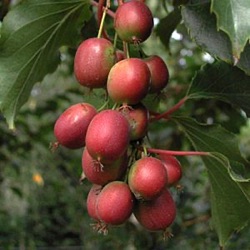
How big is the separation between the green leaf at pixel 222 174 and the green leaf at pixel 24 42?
0.77 ft

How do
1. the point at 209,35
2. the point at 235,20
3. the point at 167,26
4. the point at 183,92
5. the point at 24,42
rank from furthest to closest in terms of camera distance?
1. the point at 183,92
2. the point at 167,26
3. the point at 24,42
4. the point at 209,35
5. the point at 235,20

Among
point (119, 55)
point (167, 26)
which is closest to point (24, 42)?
point (119, 55)

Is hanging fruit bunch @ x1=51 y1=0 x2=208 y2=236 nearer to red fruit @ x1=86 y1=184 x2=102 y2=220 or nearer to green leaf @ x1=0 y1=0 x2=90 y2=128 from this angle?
red fruit @ x1=86 y1=184 x2=102 y2=220

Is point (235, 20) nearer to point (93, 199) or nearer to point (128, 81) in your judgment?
point (128, 81)

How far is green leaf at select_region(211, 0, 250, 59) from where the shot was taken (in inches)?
26.6

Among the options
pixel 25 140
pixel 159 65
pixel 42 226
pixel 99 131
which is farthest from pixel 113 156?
pixel 42 226

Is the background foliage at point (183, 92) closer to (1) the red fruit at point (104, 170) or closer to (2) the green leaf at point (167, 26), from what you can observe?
(2) the green leaf at point (167, 26)

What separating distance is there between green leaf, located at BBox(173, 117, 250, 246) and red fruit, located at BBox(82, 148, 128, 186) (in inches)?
6.0

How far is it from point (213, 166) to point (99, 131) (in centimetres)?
24

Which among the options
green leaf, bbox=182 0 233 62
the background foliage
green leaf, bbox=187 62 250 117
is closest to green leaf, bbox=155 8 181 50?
the background foliage

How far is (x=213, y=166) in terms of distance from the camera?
89 centimetres

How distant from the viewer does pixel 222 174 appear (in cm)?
89

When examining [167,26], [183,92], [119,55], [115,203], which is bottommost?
[183,92]

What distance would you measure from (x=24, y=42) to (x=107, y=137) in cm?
27
